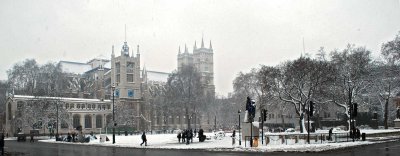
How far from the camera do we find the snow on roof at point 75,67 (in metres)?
120

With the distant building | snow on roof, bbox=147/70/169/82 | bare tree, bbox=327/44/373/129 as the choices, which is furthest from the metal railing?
snow on roof, bbox=147/70/169/82

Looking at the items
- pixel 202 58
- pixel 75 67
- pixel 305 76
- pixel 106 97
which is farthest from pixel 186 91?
pixel 202 58

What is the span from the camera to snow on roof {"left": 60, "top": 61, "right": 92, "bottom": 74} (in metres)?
120

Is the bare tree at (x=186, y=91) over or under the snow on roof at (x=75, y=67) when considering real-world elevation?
under

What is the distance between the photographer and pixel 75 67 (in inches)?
4906

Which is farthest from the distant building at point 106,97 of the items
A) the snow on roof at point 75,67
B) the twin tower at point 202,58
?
the twin tower at point 202,58

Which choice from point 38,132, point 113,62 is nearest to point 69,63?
point 113,62

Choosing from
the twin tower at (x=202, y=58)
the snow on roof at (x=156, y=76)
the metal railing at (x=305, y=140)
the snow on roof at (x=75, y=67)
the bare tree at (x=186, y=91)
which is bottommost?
the metal railing at (x=305, y=140)

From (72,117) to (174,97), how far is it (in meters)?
23.3

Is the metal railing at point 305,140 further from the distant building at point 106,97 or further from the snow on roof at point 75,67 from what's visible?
the snow on roof at point 75,67

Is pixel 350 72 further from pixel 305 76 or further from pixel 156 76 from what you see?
pixel 156 76

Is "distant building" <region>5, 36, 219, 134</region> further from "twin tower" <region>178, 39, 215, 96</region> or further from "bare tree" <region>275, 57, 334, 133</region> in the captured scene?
"twin tower" <region>178, 39, 215, 96</region>

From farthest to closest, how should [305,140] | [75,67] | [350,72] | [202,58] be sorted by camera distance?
[202,58] → [75,67] → [350,72] → [305,140]

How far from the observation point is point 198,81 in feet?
292
